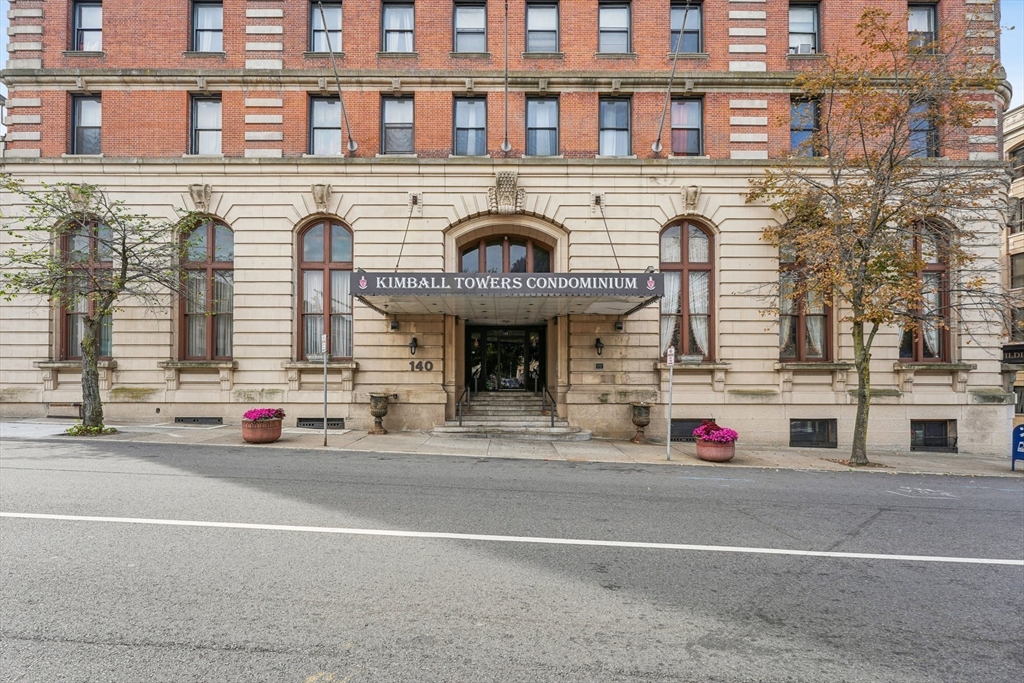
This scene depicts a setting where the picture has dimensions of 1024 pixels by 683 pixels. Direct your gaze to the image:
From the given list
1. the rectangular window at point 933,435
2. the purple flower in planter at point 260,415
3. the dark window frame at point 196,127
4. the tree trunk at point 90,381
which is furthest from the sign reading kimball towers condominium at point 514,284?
the rectangular window at point 933,435

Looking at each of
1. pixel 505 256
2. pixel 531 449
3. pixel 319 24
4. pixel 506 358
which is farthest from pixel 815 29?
pixel 531 449

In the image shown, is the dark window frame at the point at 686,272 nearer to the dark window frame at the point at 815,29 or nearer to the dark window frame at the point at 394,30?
the dark window frame at the point at 815,29

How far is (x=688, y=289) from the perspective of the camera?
674 inches

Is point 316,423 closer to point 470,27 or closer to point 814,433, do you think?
point 470,27

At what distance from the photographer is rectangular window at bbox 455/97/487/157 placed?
17.2 metres

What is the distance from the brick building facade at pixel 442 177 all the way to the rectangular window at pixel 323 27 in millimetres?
77

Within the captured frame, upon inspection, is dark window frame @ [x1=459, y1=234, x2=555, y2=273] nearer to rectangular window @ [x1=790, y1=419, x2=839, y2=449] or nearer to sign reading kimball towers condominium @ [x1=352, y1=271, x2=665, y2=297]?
sign reading kimball towers condominium @ [x1=352, y1=271, x2=665, y2=297]

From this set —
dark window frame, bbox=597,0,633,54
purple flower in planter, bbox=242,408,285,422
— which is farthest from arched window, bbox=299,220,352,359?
dark window frame, bbox=597,0,633,54

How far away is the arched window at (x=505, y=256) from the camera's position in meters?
17.5

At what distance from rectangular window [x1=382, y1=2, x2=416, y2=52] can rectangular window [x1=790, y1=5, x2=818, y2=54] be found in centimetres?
1311

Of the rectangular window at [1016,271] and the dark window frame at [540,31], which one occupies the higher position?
the dark window frame at [540,31]

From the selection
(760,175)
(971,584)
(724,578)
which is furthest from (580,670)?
(760,175)

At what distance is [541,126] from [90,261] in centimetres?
1448

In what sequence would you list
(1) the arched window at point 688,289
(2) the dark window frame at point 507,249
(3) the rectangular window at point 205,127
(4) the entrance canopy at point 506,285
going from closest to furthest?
(4) the entrance canopy at point 506,285 < (1) the arched window at point 688,289 < (3) the rectangular window at point 205,127 < (2) the dark window frame at point 507,249
